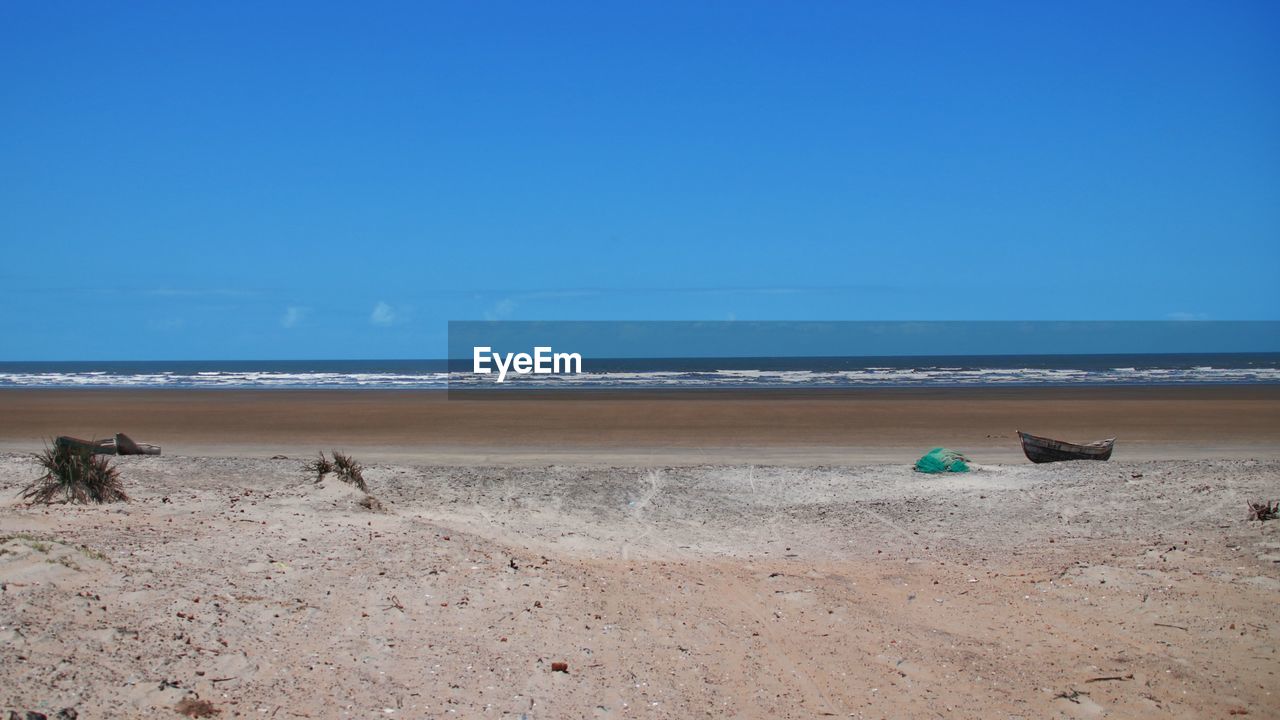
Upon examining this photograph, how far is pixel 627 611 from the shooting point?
21.0 feet

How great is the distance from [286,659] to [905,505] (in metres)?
7.99

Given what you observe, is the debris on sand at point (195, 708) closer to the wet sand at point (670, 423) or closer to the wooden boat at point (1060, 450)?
the wet sand at point (670, 423)

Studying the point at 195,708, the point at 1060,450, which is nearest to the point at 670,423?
the point at 1060,450

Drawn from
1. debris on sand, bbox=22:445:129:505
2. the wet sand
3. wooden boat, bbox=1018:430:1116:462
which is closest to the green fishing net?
wooden boat, bbox=1018:430:1116:462

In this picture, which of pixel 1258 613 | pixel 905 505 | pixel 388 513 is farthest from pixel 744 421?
pixel 1258 613

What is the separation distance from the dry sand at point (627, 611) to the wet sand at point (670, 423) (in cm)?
747

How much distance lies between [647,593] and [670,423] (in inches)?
761

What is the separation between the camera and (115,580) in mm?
5672

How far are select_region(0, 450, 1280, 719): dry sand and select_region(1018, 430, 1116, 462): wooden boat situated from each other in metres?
4.25

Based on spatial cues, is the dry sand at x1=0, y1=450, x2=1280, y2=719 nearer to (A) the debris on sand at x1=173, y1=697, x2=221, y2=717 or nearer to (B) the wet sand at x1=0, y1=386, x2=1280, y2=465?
(A) the debris on sand at x1=173, y1=697, x2=221, y2=717

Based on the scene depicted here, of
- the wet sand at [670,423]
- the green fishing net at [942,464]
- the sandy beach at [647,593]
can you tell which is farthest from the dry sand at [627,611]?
the wet sand at [670,423]

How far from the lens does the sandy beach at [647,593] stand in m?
4.92

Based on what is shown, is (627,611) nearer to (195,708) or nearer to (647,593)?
(647,593)

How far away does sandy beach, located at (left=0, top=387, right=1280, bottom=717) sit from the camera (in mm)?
4918
